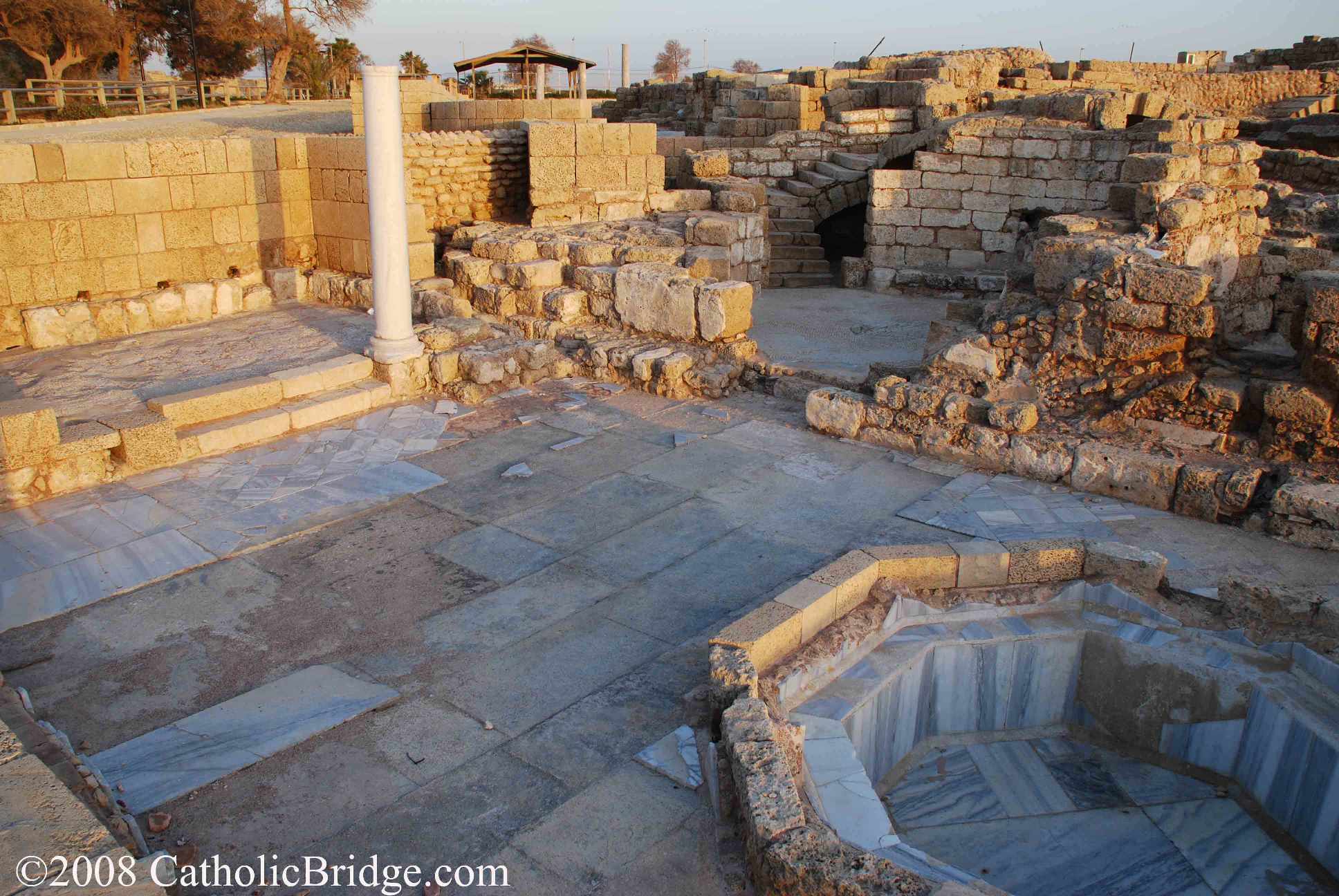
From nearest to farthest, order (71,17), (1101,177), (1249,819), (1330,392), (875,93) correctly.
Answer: (1249,819)
(1330,392)
(1101,177)
(875,93)
(71,17)

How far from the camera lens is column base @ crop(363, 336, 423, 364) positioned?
880cm

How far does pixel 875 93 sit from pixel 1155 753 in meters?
13.4

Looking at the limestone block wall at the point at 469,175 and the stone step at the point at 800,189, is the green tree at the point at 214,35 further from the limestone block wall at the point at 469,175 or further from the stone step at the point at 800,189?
the stone step at the point at 800,189

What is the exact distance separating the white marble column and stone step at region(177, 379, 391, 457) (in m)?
0.39

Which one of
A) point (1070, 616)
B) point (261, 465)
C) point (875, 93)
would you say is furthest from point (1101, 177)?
point (261, 465)

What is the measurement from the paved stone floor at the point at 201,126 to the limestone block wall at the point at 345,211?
804 cm

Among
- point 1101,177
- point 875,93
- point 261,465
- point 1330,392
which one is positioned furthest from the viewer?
point 875,93

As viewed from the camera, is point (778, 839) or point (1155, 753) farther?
point (1155, 753)

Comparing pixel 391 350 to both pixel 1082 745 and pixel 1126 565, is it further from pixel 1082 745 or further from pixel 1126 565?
pixel 1082 745

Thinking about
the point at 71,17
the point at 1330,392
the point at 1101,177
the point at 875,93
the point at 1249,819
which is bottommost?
the point at 1249,819

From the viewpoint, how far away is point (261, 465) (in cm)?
735

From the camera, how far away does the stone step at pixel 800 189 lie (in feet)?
49.5

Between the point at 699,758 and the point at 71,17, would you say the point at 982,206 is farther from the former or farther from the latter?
the point at 71,17

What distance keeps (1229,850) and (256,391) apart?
695cm
